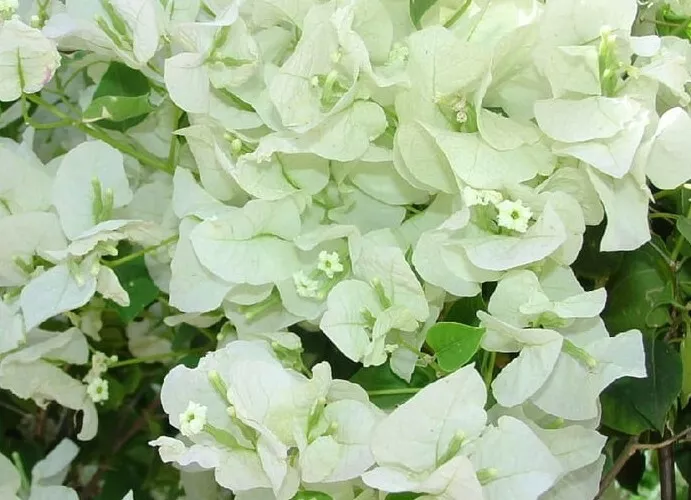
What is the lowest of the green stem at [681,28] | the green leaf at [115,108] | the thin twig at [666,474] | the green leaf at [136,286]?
the thin twig at [666,474]

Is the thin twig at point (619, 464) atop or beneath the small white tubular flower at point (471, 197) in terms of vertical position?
beneath

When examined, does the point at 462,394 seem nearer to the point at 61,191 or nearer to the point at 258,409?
the point at 258,409

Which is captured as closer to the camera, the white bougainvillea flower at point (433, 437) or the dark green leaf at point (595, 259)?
the white bougainvillea flower at point (433, 437)

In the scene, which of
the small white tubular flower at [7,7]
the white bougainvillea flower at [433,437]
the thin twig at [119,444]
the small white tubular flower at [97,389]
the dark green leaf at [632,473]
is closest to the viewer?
the white bougainvillea flower at [433,437]

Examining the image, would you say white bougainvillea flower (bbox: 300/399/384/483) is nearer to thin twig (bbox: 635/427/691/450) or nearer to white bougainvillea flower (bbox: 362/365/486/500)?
white bougainvillea flower (bbox: 362/365/486/500)

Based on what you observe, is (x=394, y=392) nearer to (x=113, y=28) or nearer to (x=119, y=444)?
(x=113, y=28)

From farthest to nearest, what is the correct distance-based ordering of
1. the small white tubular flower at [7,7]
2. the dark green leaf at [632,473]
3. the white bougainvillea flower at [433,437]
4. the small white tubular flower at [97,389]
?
the dark green leaf at [632,473]
the small white tubular flower at [97,389]
the small white tubular flower at [7,7]
the white bougainvillea flower at [433,437]

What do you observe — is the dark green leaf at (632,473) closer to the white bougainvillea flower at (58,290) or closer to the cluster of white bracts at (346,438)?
the cluster of white bracts at (346,438)

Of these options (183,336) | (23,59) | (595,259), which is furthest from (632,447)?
(23,59)

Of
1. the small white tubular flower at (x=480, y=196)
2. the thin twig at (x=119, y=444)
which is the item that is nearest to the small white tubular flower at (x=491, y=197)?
the small white tubular flower at (x=480, y=196)
